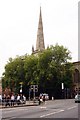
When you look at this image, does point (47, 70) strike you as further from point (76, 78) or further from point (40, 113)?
point (40, 113)

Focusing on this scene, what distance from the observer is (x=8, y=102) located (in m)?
49.9

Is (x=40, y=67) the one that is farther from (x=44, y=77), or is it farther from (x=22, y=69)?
(x=22, y=69)

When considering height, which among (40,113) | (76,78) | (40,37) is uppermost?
(40,37)

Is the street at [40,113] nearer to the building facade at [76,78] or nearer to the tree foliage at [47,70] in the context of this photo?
the tree foliage at [47,70]

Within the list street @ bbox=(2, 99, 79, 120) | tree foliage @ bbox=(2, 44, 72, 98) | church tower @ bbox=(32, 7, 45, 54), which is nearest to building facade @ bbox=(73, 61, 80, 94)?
tree foliage @ bbox=(2, 44, 72, 98)

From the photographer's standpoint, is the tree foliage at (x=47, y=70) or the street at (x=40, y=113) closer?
the street at (x=40, y=113)

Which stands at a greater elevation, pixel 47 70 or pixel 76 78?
pixel 47 70

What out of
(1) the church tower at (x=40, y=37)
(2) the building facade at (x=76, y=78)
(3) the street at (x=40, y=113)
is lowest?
(3) the street at (x=40, y=113)

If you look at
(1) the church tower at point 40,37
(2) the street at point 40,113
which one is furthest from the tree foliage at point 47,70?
(2) the street at point 40,113

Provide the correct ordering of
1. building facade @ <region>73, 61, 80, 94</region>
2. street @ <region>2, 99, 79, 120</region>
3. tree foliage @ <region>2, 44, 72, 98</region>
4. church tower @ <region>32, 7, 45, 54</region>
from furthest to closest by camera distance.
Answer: church tower @ <region>32, 7, 45, 54</region>
building facade @ <region>73, 61, 80, 94</region>
tree foliage @ <region>2, 44, 72, 98</region>
street @ <region>2, 99, 79, 120</region>

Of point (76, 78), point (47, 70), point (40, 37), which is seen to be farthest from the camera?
point (40, 37)

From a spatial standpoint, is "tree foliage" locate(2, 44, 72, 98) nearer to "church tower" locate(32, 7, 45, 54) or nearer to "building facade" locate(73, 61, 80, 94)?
"building facade" locate(73, 61, 80, 94)

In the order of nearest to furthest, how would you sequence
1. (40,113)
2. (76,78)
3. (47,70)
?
(40,113) → (47,70) → (76,78)

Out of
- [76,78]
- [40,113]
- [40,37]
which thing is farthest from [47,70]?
[40,113]
